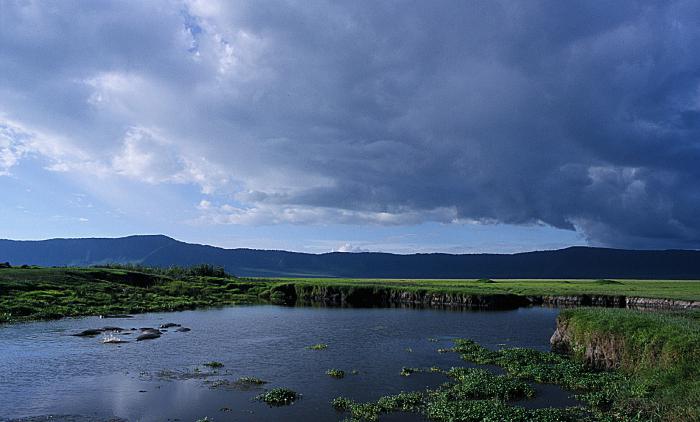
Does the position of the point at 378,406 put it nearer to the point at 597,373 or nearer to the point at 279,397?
the point at 279,397

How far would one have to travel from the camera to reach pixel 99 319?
72812 millimetres

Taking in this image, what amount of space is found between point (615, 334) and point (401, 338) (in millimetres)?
25569

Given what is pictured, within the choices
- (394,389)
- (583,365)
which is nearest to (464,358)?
(583,365)

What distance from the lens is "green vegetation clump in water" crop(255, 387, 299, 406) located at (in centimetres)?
3135

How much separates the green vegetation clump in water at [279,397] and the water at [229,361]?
2.45 ft

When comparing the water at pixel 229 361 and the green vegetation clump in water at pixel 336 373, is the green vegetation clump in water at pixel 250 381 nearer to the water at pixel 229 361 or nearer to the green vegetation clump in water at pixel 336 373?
the water at pixel 229 361

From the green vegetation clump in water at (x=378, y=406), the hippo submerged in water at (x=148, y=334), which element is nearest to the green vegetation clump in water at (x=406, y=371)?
the green vegetation clump in water at (x=378, y=406)

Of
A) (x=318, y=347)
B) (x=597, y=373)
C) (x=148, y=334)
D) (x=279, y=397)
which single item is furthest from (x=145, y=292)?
(x=597, y=373)

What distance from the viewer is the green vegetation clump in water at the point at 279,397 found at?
31350 millimetres

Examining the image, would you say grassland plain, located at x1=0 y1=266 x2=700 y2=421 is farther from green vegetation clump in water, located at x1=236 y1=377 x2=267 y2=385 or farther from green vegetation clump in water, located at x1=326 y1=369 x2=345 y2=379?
green vegetation clump in water, located at x1=236 y1=377 x2=267 y2=385

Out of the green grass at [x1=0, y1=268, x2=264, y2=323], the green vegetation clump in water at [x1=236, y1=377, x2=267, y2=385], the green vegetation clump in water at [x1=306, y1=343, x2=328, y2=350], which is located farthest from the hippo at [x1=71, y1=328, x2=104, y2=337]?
the green vegetation clump in water at [x1=236, y1=377, x2=267, y2=385]

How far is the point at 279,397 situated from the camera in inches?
1257

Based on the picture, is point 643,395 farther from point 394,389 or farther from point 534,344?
point 534,344

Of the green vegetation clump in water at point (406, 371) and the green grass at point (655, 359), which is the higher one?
the green grass at point (655, 359)
